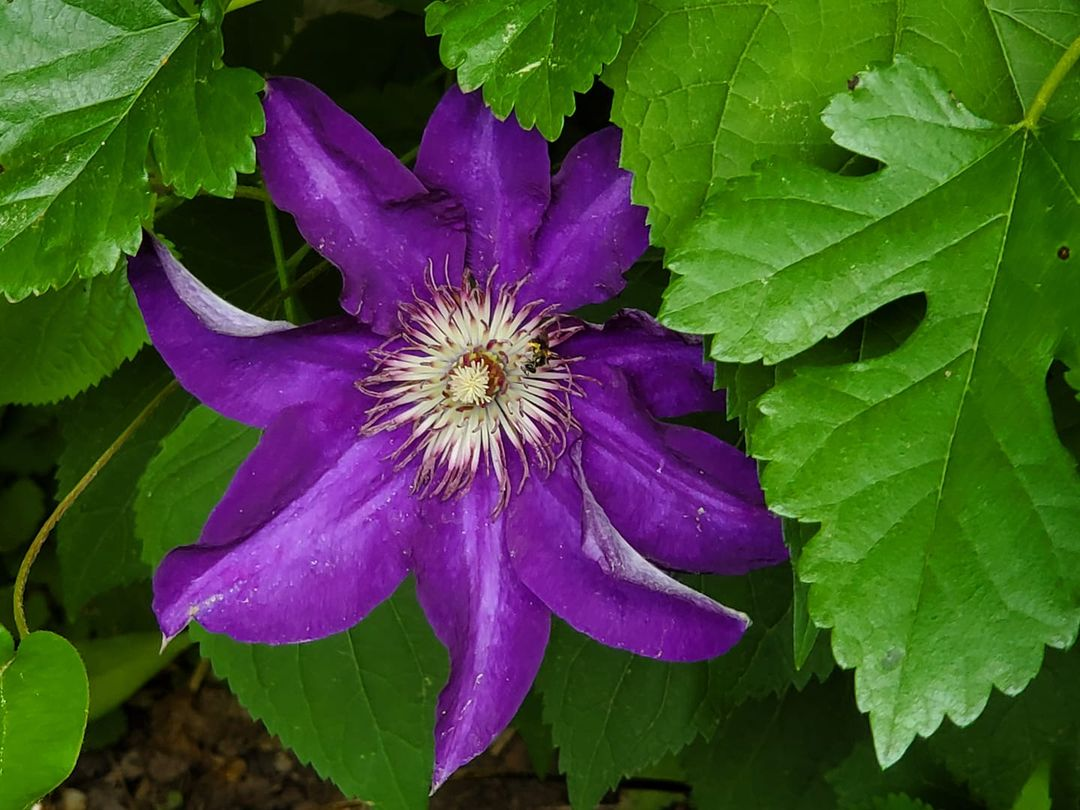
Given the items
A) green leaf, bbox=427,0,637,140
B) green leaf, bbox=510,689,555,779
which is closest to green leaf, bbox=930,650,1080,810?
green leaf, bbox=510,689,555,779

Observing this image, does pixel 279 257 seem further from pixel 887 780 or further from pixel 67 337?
pixel 887 780

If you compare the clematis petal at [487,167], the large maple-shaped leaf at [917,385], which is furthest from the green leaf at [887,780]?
the clematis petal at [487,167]

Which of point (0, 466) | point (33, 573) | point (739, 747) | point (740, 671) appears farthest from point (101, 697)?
point (740, 671)

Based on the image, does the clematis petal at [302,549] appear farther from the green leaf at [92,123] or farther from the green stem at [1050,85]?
the green stem at [1050,85]

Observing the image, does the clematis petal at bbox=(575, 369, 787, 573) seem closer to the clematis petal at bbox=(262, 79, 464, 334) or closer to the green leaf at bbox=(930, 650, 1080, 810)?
the clematis petal at bbox=(262, 79, 464, 334)

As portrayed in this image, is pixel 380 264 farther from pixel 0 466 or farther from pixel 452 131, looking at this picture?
pixel 0 466

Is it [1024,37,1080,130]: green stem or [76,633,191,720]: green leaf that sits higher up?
[1024,37,1080,130]: green stem

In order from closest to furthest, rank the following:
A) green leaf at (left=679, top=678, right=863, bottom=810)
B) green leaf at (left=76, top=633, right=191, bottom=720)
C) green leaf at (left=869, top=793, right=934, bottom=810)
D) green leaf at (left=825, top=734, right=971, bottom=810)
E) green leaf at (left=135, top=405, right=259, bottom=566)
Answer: green leaf at (left=135, top=405, right=259, bottom=566) < green leaf at (left=869, top=793, right=934, bottom=810) < green leaf at (left=825, top=734, right=971, bottom=810) < green leaf at (left=679, top=678, right=863, bottom=810) < green leaf at (left=76, top=633, right=191, bottom=720)
